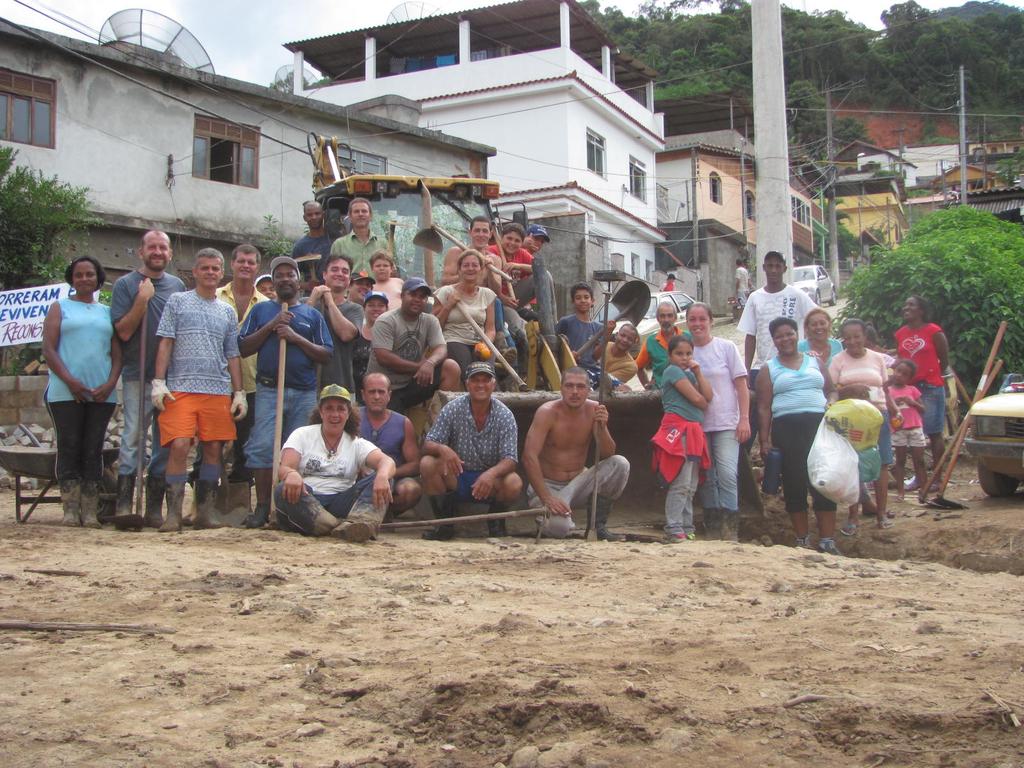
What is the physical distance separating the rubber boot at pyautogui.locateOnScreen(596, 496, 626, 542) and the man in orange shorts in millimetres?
2683

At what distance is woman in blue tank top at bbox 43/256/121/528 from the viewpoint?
7512mm

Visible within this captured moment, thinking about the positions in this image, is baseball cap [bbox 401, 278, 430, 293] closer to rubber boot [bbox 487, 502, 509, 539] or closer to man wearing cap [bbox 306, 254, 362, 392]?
man wearing cap [bbox 306, 254, 362, 392]

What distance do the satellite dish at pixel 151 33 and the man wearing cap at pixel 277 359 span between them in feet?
46.8

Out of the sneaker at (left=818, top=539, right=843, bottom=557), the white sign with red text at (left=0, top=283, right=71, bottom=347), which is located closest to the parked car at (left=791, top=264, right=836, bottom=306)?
the white sign with red text at (left=0, top=283, right=71, bottom=347)

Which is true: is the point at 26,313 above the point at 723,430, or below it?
above

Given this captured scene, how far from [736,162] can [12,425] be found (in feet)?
109

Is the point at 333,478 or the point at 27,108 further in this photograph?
the point at 27,108

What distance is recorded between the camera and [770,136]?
13820mm

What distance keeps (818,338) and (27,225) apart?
12381 mm

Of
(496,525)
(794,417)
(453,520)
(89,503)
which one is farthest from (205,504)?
(794,417)

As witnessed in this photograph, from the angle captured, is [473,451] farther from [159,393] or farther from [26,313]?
[26,313]

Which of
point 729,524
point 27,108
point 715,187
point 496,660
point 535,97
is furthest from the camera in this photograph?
point 715,187

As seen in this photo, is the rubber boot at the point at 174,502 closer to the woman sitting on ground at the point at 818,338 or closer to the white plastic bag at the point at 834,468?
the white plastic bag at the point at 834,468

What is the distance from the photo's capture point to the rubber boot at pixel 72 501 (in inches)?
302
